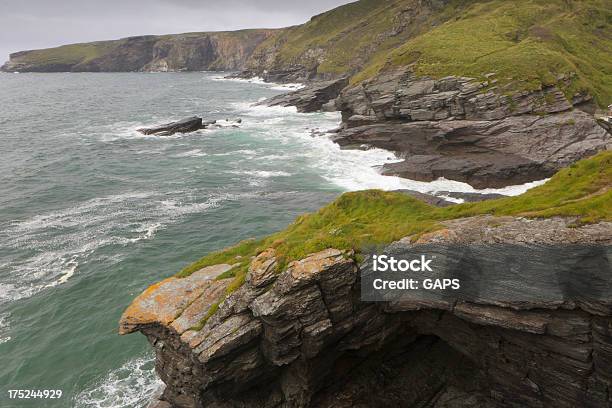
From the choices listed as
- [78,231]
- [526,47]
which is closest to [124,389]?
[78,231]

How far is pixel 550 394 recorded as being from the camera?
17.0 metres

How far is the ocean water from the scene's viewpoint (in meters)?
28.2

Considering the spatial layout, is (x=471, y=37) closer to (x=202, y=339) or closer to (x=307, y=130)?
(x=307, y=130)

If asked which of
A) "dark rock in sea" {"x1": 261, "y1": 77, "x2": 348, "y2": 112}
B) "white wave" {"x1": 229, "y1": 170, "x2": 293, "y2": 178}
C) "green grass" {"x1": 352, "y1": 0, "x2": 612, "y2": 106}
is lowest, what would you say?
"white wave" {"x1": 229, "y1": 170, "x2": 293, "y2": 178}

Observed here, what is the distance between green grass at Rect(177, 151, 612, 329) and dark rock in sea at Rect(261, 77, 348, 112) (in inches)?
3706

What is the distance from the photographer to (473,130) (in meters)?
57.9

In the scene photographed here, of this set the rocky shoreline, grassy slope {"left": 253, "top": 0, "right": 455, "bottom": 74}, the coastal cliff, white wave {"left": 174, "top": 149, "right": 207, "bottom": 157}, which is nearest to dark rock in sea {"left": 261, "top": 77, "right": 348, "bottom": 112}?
grassy slope {"left": 253, "top": 0, "right": 455, "bottom": 74}

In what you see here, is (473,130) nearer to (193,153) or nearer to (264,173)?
(264,173)

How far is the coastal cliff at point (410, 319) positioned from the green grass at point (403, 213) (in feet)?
0.31

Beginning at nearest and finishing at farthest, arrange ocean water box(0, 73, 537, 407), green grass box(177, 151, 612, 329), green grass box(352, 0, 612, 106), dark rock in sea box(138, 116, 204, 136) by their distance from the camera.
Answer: green grass box(177, 151, 612, 329)
ocean water box(0, 73, 537, 407)
green grass box(352, 0, 612, 106)
dark rock in sea box(138, 116, 204, 136)

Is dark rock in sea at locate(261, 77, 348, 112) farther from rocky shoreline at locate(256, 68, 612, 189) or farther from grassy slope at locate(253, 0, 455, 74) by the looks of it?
rocky shoreline at locate(256, 68, 612, 189)

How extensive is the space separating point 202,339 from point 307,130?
75.2 m

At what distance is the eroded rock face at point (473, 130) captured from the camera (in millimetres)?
51094

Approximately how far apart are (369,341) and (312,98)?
104 meters
